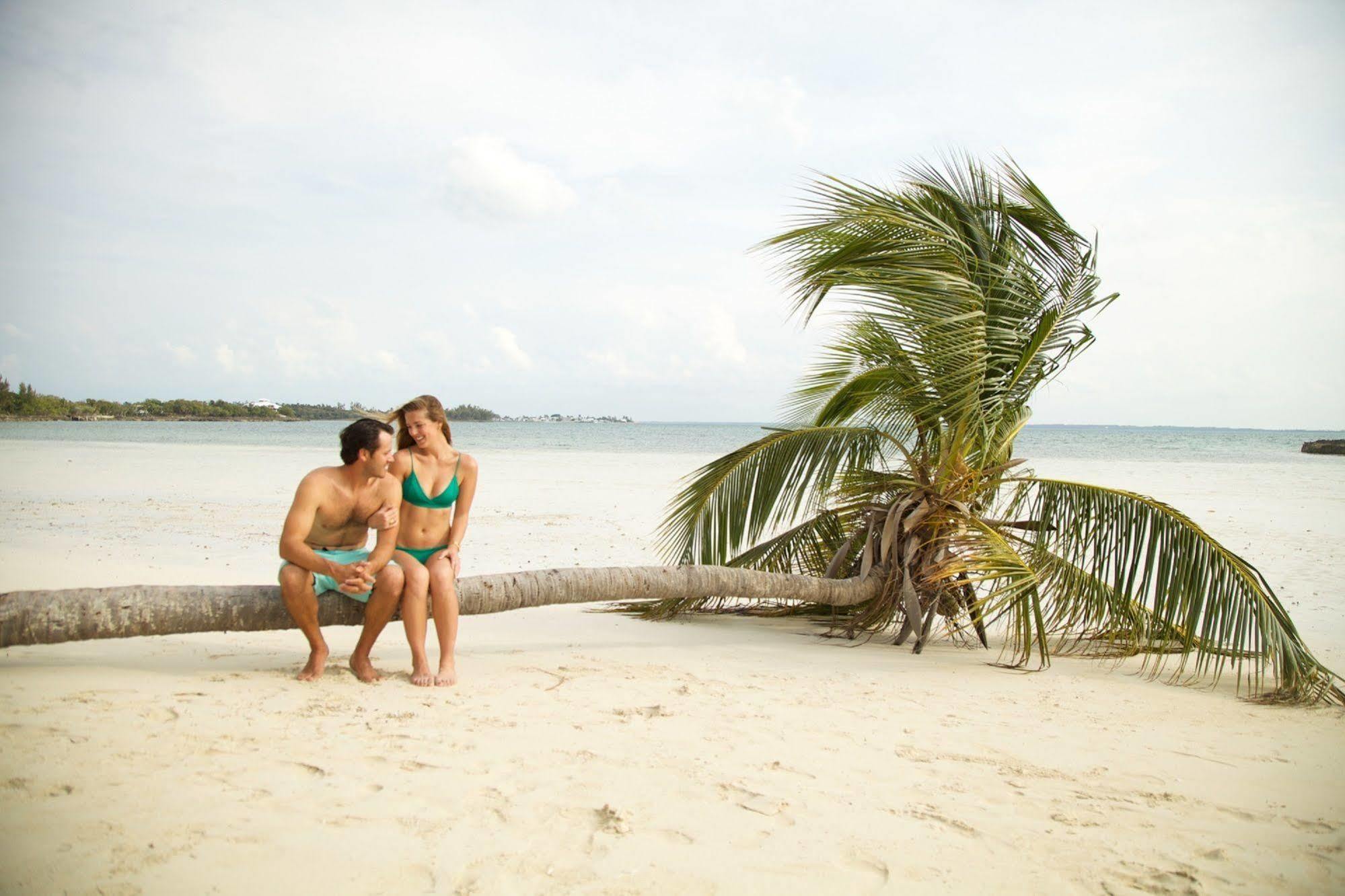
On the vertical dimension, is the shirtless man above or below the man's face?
below

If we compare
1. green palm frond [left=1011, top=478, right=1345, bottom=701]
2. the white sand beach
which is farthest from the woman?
green palm frond [left=1011, top=478, right=1345, bottom=701]

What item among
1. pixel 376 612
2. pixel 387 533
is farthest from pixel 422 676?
pixel 387 533

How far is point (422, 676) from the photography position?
13.9ft

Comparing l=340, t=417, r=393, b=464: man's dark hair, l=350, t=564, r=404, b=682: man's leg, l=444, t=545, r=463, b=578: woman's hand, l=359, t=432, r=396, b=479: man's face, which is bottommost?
l=350, t=564, r=404, b=682: man's leg

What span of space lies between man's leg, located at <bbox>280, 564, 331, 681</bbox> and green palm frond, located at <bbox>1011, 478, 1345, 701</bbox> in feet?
13.3

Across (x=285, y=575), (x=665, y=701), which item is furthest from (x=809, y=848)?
(x=285, y=575)

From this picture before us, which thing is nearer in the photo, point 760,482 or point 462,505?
point 462,505

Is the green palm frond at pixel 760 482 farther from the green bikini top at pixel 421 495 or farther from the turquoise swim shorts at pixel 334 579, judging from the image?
the turquoise swim shorts at pixel 334 579

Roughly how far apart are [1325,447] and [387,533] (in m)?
43.6

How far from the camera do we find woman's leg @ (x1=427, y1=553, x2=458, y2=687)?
171 inches

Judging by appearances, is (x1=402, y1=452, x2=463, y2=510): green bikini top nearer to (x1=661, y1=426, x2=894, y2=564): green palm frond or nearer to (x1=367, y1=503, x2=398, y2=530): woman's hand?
(x1=367, y1=503, x2=398, y2=530): woman's hand

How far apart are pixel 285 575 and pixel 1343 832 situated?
4292mm

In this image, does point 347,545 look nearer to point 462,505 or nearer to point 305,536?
point 305,536

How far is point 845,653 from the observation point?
5527mm
